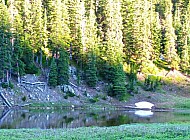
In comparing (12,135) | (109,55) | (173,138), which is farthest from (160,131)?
(109,55)

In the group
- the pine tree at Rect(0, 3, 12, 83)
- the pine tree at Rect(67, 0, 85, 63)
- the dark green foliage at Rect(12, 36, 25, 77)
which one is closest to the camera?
the pine tree at Rect(0, 3, 12, 83)

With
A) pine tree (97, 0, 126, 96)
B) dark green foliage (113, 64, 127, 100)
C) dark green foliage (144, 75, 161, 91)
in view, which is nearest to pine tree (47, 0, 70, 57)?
pine tree (97, 0, 126, 96)

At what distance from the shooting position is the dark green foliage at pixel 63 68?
63219 millimetres

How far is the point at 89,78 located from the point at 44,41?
1058 centimetres

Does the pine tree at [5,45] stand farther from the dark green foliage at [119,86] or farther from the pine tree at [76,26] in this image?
the dark green foliage at [119,86]

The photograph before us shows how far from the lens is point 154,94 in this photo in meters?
70.7

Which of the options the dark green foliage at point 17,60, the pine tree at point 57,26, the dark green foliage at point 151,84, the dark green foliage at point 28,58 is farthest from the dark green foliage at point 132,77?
the dark green foliage at point 17,60

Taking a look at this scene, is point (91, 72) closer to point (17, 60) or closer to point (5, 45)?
point (17, 60)

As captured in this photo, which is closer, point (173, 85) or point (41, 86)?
point (41, 86)

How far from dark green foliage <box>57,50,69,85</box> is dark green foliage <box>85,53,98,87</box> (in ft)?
12.9

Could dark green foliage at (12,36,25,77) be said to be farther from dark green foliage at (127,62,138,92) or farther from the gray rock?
dark green foliage at (127,62,138,92)

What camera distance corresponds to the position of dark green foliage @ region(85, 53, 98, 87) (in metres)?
65.9

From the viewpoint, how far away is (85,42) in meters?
69.7

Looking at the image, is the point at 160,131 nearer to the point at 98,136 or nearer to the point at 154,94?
the point at 98,136
